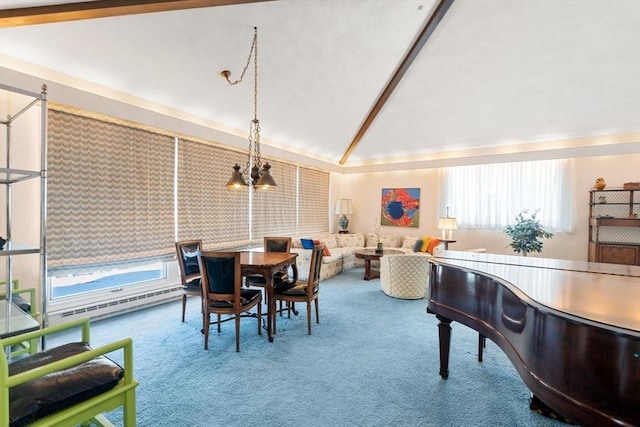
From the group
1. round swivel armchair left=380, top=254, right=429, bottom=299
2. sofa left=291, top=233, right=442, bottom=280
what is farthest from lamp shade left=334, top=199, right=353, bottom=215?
round swivel armchair left=380, top=254, right=429, bottom=299

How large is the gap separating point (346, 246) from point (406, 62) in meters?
4.45

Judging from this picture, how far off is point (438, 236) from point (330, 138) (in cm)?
355

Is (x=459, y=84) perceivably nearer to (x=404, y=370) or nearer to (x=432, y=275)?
(x=432, y=275)

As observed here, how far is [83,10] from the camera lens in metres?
2.48

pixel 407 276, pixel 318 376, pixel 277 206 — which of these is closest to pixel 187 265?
pixel 318 376

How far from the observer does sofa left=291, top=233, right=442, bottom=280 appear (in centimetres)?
602

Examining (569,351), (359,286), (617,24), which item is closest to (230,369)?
(569,351)

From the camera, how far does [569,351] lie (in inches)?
47.2

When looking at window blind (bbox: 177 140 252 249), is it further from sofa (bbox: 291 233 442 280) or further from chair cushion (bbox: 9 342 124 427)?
chair cushion (bbox: 9 342 124 427)

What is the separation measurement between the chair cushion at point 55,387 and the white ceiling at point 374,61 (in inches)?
111

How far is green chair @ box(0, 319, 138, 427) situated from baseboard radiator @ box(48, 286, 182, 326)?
7.05 ft

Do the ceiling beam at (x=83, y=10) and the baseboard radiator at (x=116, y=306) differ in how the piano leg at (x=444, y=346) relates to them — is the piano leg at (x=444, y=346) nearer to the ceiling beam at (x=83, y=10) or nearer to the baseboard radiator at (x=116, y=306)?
the ceiling beam at (x=83, y=10)

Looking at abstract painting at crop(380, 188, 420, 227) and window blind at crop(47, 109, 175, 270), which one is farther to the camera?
abstract painting at crop(380, 188, 420, 227)

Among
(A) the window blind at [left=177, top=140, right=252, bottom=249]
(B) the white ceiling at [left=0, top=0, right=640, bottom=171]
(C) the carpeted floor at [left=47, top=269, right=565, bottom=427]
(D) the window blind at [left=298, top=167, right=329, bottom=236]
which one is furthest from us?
(D) the window blind at [left=298, top=167, right=329, bottom=236]
